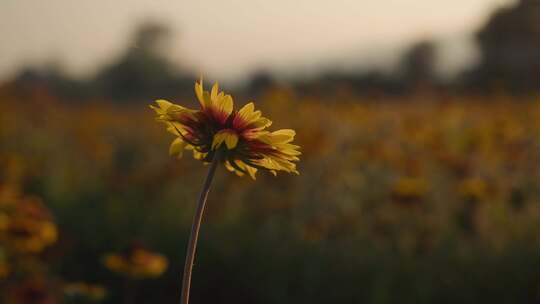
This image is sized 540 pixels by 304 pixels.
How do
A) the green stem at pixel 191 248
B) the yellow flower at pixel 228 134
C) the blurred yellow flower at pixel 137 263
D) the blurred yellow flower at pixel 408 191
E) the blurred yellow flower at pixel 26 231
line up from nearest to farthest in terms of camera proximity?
the green stem at pixel 191 248
the yellow flower at pixel 228 134
the blurred yellow flower at pixel 137 263
the blurred yellow flower at pixel 26 231
the blurred yellow flower at pixel 408 191

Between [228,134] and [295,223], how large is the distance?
8.02 ft

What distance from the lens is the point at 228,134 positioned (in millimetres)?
646

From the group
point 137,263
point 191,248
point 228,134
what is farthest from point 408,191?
point 191,248

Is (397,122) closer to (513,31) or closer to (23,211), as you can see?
(23,211)

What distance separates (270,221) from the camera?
124 inches

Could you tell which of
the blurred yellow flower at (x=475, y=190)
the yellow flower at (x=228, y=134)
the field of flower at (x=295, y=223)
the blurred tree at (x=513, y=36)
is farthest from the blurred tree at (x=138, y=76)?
the yellow flower at (x=228, y=134)

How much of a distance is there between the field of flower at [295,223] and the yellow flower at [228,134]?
1234mm

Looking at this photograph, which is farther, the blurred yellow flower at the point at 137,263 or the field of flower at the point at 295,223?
the field of flower at the point at 295,223

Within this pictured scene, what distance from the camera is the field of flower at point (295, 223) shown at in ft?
8.45

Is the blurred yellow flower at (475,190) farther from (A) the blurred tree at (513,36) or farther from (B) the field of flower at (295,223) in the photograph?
(A) the blurred tree at (513,36)

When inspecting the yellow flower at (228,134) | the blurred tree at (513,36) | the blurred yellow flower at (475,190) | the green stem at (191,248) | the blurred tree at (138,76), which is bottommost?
the green stem at (191,248)

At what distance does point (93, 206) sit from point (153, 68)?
14.7 m

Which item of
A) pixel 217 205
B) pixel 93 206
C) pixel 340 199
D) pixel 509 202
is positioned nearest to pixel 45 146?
pixel 93 206

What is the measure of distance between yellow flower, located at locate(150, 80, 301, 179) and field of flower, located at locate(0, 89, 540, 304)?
1.23 m
